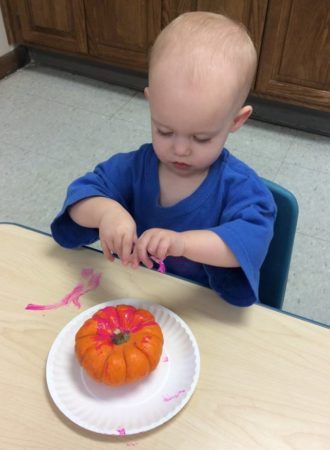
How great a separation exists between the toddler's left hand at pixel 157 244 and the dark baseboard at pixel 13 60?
246 centimetres

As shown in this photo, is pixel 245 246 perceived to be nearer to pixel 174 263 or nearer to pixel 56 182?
pixel 174 263

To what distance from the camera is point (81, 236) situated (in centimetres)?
75

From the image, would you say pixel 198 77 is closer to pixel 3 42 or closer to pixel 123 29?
pixel 123 29

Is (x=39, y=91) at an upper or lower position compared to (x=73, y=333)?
lower

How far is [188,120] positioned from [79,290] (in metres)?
0.30

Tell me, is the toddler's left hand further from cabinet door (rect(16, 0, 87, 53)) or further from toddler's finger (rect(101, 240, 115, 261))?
cabinet door (rect(16, 0, 87, 53))

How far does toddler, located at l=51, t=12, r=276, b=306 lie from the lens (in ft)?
2.06

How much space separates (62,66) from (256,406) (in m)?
2.65

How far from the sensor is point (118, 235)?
665mm

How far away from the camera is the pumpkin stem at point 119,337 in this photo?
21.8 inches

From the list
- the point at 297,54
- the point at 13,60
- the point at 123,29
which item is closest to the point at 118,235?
the point at 297,54

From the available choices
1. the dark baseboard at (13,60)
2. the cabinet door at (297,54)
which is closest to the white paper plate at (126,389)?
the cabinet door at (297,54)

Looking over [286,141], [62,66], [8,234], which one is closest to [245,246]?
[8,234]

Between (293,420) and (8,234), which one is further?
(8,234)
